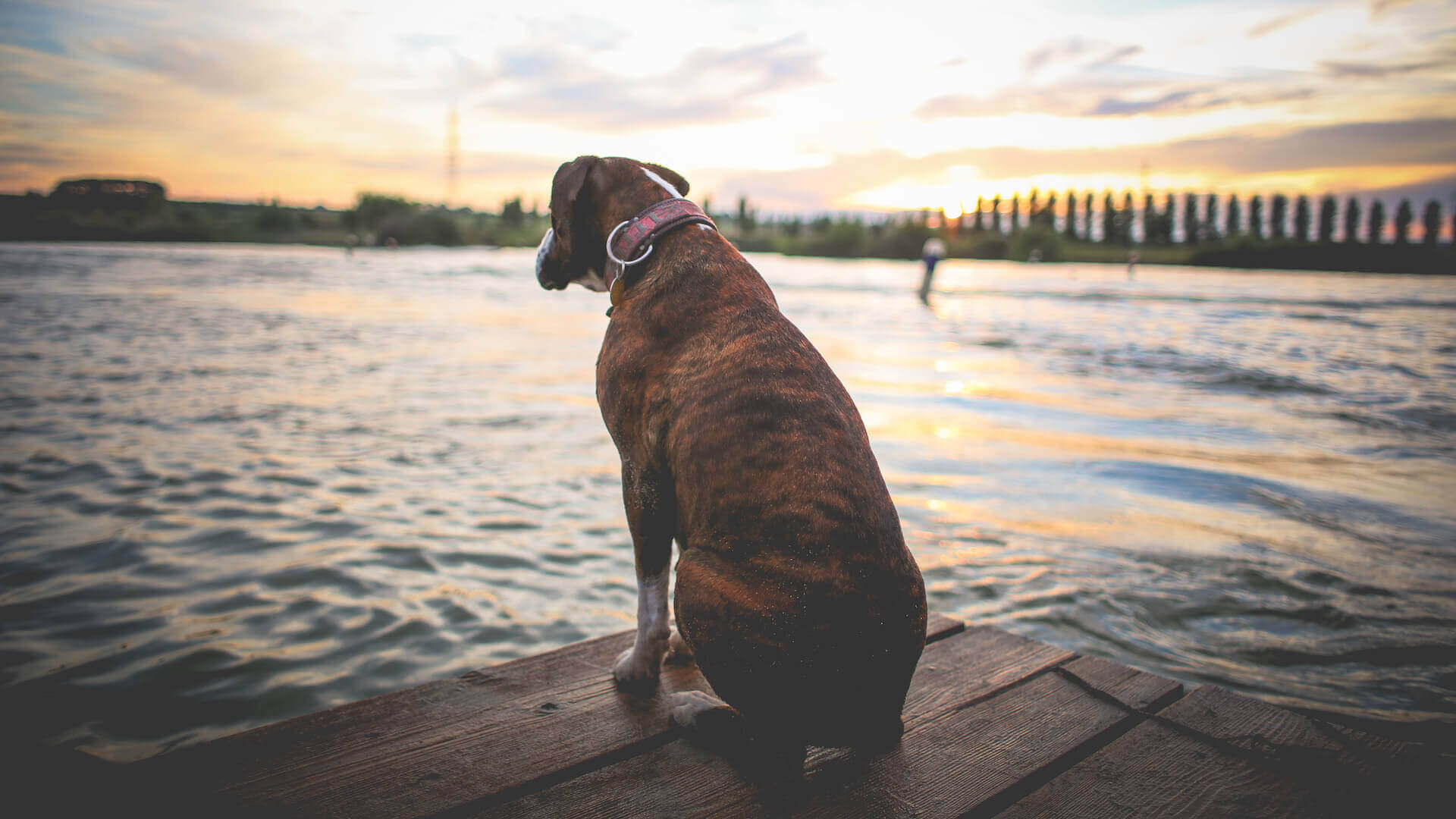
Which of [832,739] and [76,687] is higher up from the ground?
[832,739]

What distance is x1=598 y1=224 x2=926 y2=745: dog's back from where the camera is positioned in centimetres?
206

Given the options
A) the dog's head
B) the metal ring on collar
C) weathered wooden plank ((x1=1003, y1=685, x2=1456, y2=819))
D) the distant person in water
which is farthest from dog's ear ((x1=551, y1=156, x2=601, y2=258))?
the distant person in water

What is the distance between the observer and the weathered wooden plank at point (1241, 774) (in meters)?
2.17

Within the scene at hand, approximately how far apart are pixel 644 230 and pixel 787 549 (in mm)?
1375

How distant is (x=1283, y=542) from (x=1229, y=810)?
4488mm

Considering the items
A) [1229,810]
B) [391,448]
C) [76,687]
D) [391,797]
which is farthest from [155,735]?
[391,448]

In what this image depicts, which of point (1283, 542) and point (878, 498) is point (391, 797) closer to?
point (878, 498)

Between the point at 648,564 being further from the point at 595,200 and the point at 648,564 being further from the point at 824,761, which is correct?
the point at 595,200

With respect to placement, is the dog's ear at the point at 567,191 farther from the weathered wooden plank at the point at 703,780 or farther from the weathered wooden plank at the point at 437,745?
the weathered wooden plank at the point at 703,780

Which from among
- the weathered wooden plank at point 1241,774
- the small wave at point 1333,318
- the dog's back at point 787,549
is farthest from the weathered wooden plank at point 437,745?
the small wave at point 1333,318

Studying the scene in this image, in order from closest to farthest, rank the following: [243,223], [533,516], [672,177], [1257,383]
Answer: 1. [672,177]
2. [533,516]
3. [1257,383]
4. [243,223]

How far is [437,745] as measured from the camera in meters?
2.45

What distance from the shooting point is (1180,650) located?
415 centimetres

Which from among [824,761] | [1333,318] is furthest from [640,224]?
[1333,318]
